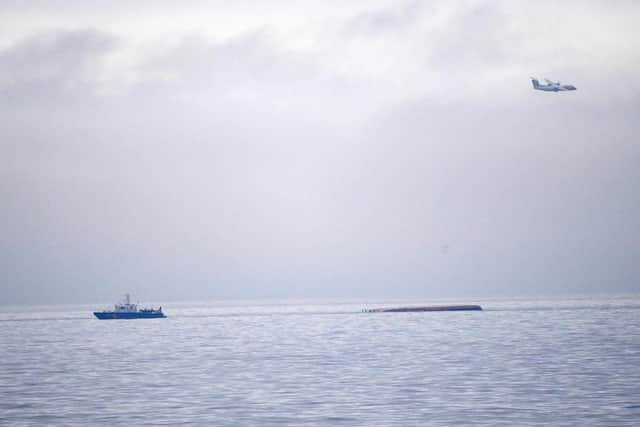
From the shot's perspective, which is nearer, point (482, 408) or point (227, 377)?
point (482, 408)

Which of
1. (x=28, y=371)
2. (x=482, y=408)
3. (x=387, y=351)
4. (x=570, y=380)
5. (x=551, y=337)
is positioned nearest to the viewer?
(x=482, y=408)

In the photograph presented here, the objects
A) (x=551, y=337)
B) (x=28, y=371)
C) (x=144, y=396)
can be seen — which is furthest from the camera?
(x=551, y=337)

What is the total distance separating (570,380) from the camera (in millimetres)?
71625

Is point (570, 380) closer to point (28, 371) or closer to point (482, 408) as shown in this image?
point (482, 408)

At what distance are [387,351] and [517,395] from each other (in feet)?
152

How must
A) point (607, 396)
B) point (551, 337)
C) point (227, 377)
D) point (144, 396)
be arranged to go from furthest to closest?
1. point (551, 337)
2. point (227, 377)
3. point (144, 396)
4. point (607, 396)

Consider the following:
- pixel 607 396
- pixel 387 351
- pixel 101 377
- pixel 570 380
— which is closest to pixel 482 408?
pixel 607 396

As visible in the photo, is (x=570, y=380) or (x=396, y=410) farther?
(x=570, y=380)

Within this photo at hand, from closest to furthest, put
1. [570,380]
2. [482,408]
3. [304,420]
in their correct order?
[304,420] → [482,408] → [570,380]

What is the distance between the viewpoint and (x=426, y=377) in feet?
249

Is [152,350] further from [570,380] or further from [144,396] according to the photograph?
[570,380]

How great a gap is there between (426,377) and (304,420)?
24.8 m

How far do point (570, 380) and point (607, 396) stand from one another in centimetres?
1042

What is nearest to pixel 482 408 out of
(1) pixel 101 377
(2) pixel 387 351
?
(1) pixel 101 377
